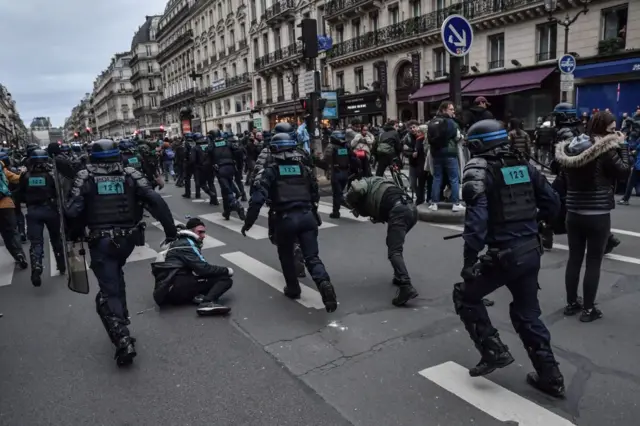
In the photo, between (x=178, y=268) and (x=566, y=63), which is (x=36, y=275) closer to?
(x=178, y=268)

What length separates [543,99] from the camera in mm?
21828

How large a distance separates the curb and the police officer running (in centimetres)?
386

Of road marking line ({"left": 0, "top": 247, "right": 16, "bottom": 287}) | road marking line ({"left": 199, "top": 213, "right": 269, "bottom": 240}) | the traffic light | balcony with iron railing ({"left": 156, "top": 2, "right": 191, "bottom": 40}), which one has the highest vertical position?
balcony with iron railing ({"left": 156, "top": 2, "right": 191, "bottom": 40})

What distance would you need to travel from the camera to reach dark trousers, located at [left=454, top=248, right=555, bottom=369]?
10.9ft

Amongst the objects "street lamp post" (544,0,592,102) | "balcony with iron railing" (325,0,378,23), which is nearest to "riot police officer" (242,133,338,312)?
"street lamp post" (544,0,592,102)

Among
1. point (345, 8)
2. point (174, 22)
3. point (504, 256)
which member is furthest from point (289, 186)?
point (174, 22)

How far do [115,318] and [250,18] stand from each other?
45820 millimetres

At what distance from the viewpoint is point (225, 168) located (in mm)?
10812

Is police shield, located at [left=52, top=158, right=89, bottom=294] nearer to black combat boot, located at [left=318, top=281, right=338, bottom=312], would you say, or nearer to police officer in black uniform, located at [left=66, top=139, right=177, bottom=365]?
police officer in black uniform, located at [left=66, top=139, right=177, bottom=365]

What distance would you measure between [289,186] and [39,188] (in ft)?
12.4

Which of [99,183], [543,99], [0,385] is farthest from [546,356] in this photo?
[543,99]

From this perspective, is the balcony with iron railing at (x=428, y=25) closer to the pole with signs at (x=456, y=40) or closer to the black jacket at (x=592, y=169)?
the pole with signs at (x=456, y=40)

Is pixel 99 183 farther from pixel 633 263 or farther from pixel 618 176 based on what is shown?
pixel 633 263

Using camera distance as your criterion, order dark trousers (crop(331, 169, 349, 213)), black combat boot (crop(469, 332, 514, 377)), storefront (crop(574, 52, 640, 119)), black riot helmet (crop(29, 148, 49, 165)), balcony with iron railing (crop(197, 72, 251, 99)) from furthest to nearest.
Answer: balcony with iron railing (crop(197, 72, 251, 99)), storefront (crop(574, 52, 640, 119)), dark trousers (crop(331, 169, 349, 213)), black riot helmet (crop(29, 148, 49, 165)), black combat boot (crop(469, 332, 514, 377))
